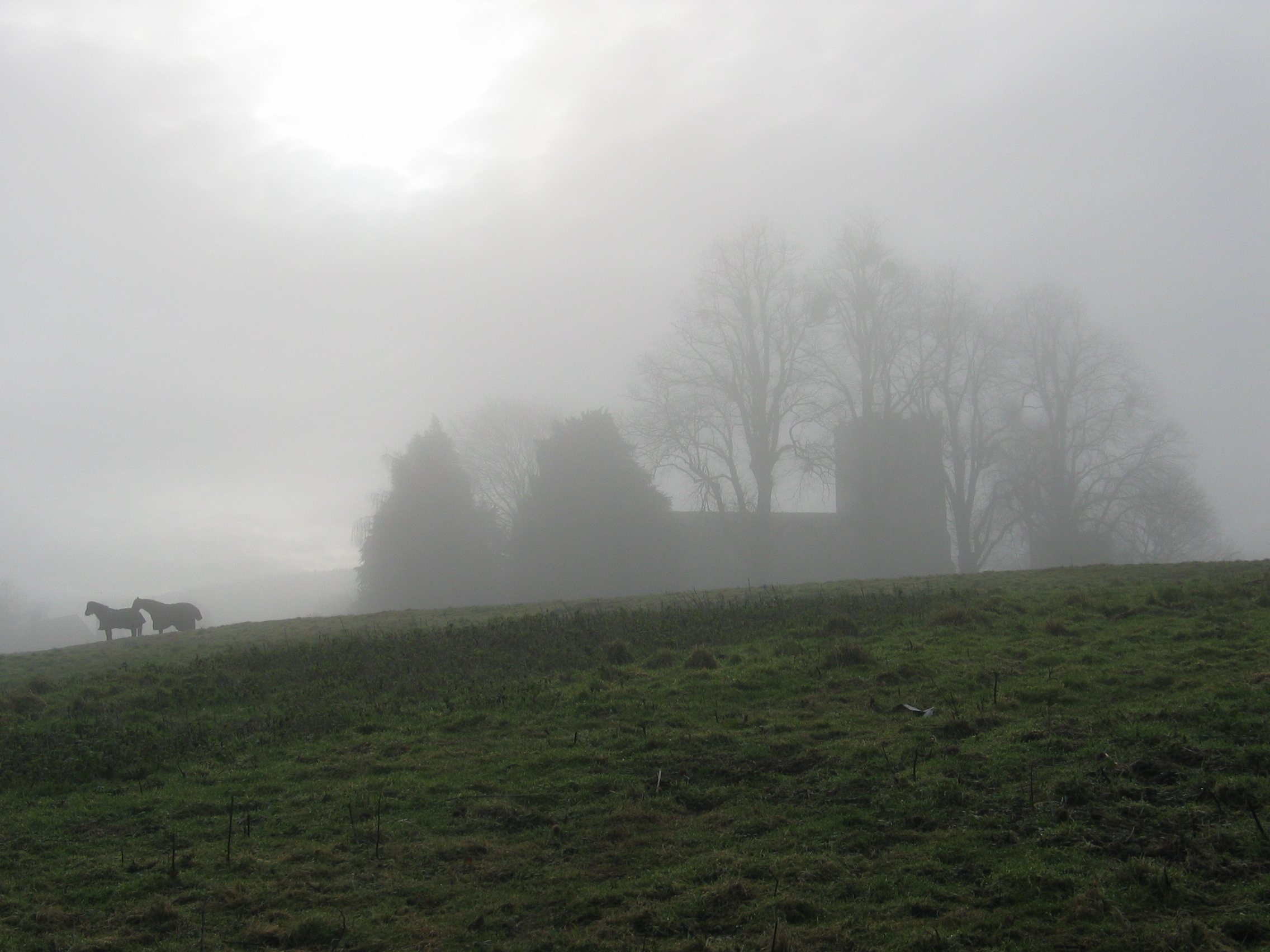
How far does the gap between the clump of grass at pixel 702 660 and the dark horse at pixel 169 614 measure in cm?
2094

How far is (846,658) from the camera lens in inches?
564

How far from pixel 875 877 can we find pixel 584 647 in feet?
34.2

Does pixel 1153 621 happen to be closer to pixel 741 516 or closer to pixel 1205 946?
pixel 1205 946

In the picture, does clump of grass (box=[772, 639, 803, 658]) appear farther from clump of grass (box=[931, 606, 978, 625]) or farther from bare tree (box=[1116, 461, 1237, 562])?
bare tree (box=[1116, 461, 1237, 562])

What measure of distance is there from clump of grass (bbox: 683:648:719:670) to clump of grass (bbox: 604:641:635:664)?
1.30m

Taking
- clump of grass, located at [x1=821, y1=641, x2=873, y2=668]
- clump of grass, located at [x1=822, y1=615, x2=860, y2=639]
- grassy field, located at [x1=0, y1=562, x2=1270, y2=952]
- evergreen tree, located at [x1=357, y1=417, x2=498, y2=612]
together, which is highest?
evergreen tree, located at [x1=357, y1=417, x2=498, y2=612]

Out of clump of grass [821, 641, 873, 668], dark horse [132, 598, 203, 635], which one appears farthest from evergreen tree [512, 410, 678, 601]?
clump of grass [821, 641, 873, 668]

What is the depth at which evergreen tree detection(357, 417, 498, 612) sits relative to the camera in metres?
48.1

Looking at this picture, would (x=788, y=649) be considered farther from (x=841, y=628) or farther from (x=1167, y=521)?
(x=1167, y=521)

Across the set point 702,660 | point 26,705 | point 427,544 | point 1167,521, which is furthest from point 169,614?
point 1167,521

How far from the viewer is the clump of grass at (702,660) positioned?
1484cm

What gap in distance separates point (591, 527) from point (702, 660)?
33.0 meters

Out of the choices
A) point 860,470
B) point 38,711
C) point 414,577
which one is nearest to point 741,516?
point 860,470

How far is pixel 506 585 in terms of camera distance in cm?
4888
